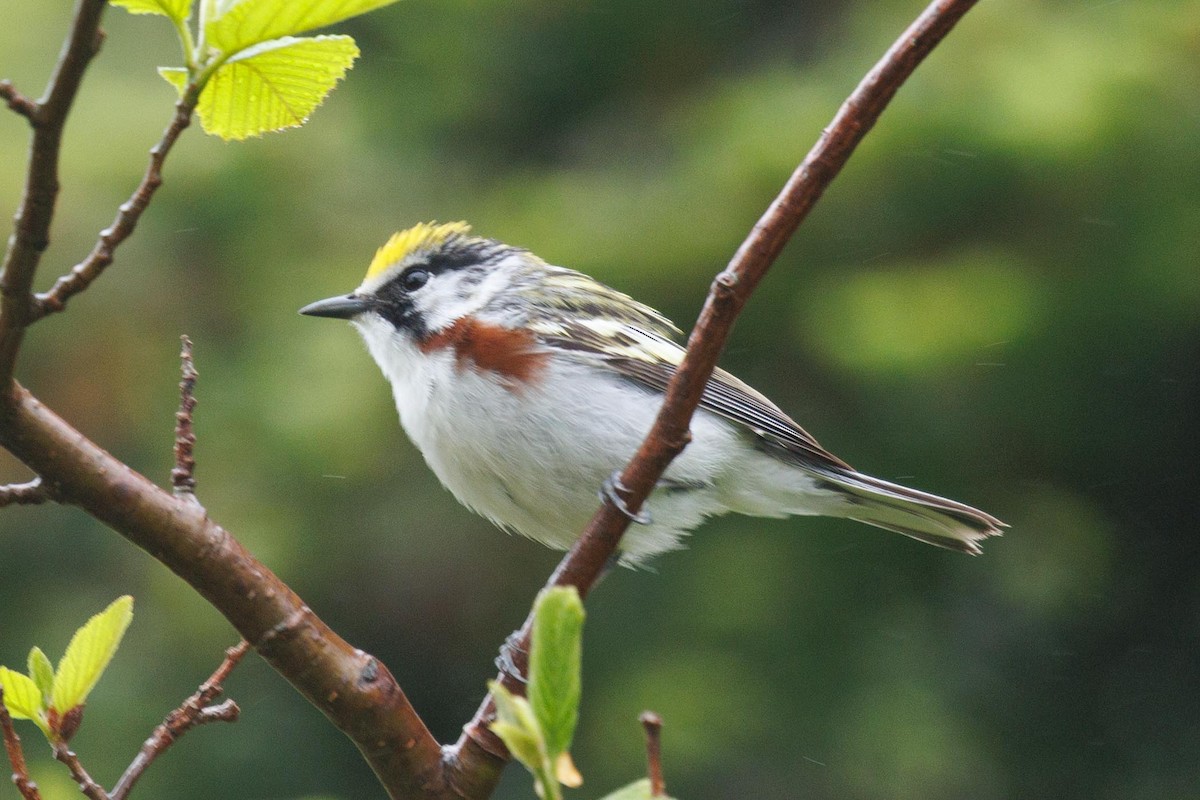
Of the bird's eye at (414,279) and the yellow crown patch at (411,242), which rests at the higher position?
the yellow crown patch at (411,242)

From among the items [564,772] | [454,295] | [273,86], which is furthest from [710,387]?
[564,772]

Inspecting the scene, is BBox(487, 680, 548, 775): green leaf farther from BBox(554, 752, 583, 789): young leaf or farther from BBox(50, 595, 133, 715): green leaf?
BBox(50, 595, 133, 715): green leaf

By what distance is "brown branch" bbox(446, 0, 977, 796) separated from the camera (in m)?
1.34

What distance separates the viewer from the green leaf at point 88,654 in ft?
4.52

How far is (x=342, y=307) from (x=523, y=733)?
2.33 m

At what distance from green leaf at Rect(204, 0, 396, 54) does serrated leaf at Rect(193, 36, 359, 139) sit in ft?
0.30

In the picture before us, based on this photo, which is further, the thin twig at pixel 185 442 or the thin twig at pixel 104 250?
the thin twig at pixel 185 442

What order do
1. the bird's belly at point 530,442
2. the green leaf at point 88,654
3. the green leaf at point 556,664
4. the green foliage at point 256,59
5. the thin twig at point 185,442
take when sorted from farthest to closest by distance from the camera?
the bird's belly at point 530,442 → the thin twig at point 185,442 → the green leaf at point 88,654 → the green foliage at point 256,59 → the green leaf at point 556,664

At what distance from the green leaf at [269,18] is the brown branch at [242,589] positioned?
17.5 inches

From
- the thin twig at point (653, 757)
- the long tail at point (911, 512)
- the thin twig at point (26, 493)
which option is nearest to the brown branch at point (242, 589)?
the thin twig at point (26, 493)

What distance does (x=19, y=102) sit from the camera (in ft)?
3.64

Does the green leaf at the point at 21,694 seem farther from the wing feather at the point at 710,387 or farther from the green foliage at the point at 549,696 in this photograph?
the wing feather at the point at 710,387

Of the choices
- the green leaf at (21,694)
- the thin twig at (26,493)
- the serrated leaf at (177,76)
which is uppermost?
the serrated leaf at (177,76)

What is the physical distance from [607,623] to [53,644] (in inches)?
82.6
